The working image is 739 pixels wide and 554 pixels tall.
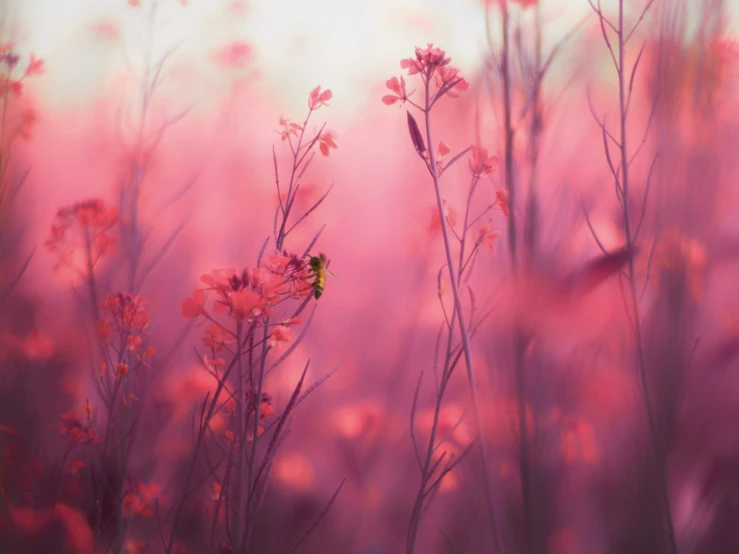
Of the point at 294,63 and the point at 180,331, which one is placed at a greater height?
the point at 294,63

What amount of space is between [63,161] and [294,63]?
44cm

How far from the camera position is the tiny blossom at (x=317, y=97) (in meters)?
0.93

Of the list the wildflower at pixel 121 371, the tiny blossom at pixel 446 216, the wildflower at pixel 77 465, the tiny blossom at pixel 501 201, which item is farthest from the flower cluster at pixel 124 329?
the tiny blossom at pixel 501 201

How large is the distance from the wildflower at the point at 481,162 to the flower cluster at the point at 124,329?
0.60 m

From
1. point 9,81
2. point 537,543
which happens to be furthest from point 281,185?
point 537,543

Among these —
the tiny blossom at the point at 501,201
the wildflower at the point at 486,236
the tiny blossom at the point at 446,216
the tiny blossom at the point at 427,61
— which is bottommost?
the wildflower at the point at 486,236

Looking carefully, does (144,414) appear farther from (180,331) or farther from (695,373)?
(695,373)

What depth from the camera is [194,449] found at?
3.04 feet

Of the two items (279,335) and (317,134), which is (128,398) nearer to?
(279,335)

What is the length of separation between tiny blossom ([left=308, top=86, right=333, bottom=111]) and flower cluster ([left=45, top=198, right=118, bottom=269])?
0.39 metres

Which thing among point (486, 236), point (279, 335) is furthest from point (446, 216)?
point (279, 335)

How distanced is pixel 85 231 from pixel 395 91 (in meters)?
0.58

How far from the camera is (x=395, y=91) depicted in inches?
35.5

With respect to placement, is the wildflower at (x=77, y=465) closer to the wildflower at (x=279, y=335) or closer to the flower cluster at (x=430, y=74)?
the wildflower at (x=279, y=335)
